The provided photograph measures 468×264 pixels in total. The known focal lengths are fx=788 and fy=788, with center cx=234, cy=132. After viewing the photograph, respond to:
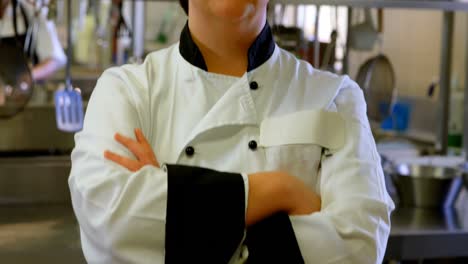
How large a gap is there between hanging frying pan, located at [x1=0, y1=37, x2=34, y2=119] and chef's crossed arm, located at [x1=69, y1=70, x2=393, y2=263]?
0.87m

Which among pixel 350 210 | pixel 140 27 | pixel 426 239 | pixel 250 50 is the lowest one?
pixel 426 239

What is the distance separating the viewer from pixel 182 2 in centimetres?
113

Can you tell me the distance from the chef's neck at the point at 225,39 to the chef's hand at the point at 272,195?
170 mm

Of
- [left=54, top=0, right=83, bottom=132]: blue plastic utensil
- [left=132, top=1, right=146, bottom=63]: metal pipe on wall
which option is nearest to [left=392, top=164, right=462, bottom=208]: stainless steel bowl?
[left=54, top=0, right=83, bottom=132]: blue plastic utensil

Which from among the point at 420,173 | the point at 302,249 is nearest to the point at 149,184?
the point at 302,249

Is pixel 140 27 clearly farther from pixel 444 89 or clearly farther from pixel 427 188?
pixel 427 188

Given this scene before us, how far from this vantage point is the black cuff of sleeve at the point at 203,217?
0.95m

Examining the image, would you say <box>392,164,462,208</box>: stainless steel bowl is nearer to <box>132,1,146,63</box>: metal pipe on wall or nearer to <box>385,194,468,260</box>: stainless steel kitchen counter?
<box>385,194,468,260</box>: stainless steel kitchen counter

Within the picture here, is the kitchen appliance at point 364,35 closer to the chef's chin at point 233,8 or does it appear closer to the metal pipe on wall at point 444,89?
the metal pipe on wall at point 444,89

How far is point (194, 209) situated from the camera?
948 mm

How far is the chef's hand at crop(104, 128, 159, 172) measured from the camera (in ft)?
3.21

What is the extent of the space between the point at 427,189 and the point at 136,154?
112cm

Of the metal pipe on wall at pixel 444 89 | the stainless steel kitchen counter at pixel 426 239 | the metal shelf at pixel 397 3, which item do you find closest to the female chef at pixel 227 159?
the metal shelf at pixel 397 3

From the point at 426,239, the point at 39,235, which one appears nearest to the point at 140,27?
the point at 39,235
